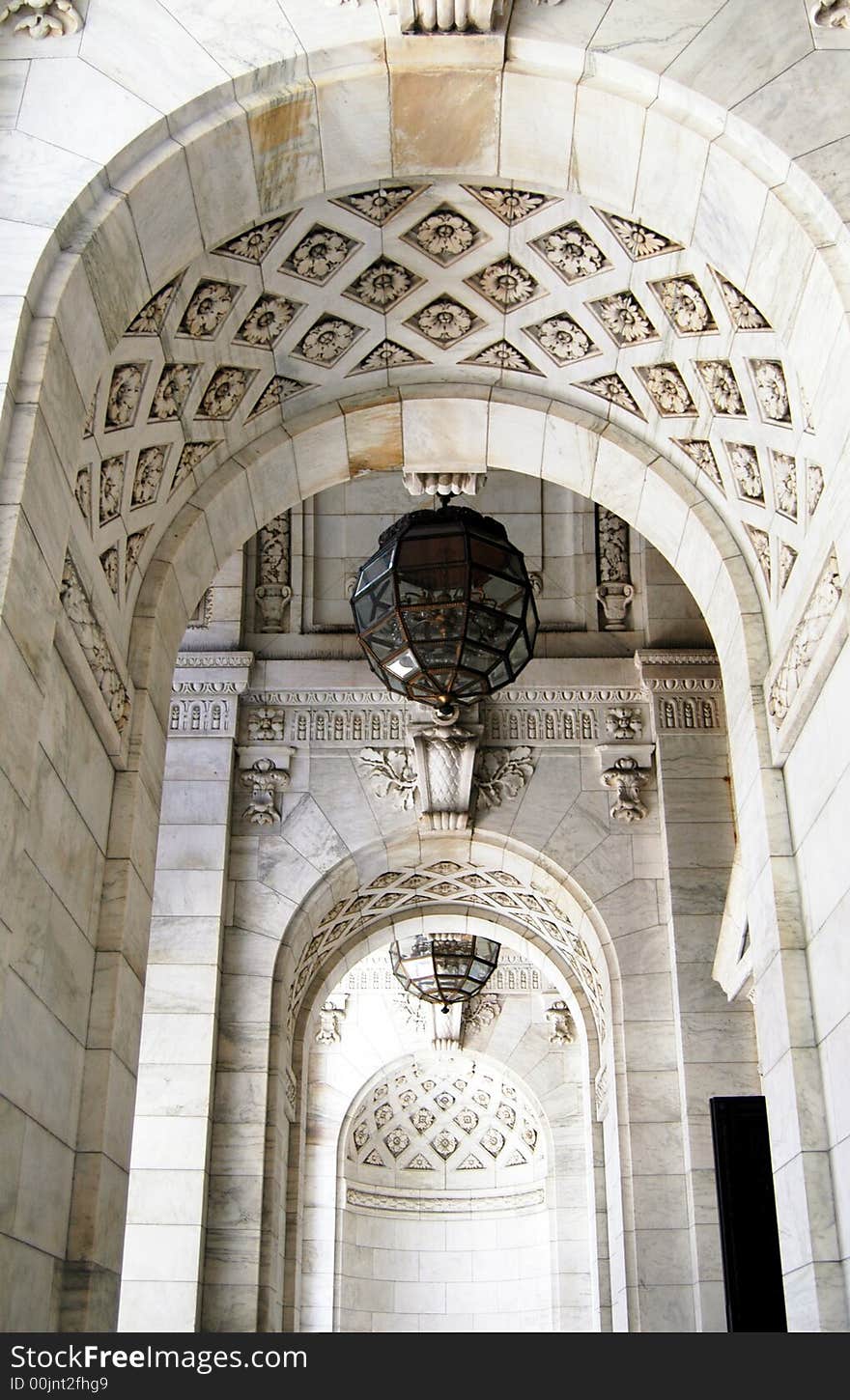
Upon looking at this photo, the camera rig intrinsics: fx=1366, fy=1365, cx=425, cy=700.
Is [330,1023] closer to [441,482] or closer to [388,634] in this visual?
[388,634]

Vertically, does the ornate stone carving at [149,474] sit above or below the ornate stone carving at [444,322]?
below

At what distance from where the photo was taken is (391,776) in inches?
487

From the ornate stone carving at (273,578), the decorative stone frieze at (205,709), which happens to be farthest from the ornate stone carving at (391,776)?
the ornate stone carving at (273,578)

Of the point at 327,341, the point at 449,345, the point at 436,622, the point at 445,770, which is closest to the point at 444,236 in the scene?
the point at 449,345

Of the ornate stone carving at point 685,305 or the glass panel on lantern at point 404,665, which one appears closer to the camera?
the ornate stone carving at point 685,305

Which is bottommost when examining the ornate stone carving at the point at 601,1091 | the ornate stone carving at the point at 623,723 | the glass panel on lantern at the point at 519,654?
the ornate stone carving at the point at 601,1091

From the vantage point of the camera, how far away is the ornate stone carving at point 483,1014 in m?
19.4

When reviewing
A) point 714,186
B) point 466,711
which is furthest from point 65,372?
point 466,711

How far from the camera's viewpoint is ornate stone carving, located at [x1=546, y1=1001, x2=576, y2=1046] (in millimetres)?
17984

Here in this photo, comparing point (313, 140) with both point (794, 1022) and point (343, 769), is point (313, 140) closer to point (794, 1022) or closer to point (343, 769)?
point (794, 1022)

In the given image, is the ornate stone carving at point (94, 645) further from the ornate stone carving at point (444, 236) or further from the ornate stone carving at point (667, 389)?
the ornate stone carving at point (667, 389)

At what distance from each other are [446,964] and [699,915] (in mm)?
4589

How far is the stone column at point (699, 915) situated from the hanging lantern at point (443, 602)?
3583 mm

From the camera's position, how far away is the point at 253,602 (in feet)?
42.0
